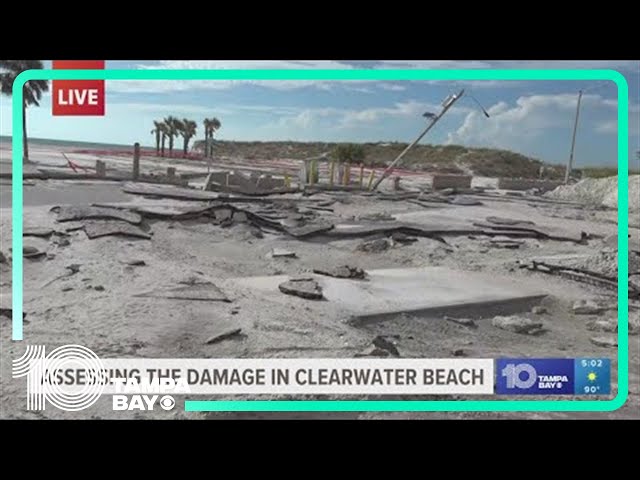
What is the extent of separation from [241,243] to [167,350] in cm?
64

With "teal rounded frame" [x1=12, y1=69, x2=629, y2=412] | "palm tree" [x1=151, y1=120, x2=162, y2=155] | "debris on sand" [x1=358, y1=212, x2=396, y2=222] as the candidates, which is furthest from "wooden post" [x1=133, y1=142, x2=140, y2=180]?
"debris on sand" [x1=358, y1=212, x2=396, y2=222]

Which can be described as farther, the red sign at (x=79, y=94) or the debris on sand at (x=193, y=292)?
the debris on sand at (x=193, y=292)

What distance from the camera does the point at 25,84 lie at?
225 centimetres

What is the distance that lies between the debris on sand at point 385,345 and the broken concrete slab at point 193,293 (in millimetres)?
762

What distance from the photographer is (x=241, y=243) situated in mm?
2568

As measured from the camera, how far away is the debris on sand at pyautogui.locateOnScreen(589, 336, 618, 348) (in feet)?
7.84

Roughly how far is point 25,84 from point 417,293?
2.12 meters

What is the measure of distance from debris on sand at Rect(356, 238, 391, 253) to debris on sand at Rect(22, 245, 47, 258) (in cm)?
160

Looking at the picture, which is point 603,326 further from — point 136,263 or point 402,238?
point 136,263

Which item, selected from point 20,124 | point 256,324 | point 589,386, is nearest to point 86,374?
point 256,324

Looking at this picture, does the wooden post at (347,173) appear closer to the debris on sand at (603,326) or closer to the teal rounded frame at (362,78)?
the teal rounded frame at (362,78)

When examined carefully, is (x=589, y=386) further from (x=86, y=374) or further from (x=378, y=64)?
(x=86, y=374)

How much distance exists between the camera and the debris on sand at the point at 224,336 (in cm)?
234

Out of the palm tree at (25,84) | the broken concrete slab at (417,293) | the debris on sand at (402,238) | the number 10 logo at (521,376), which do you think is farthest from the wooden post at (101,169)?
the number 10 logo at (521,376)
